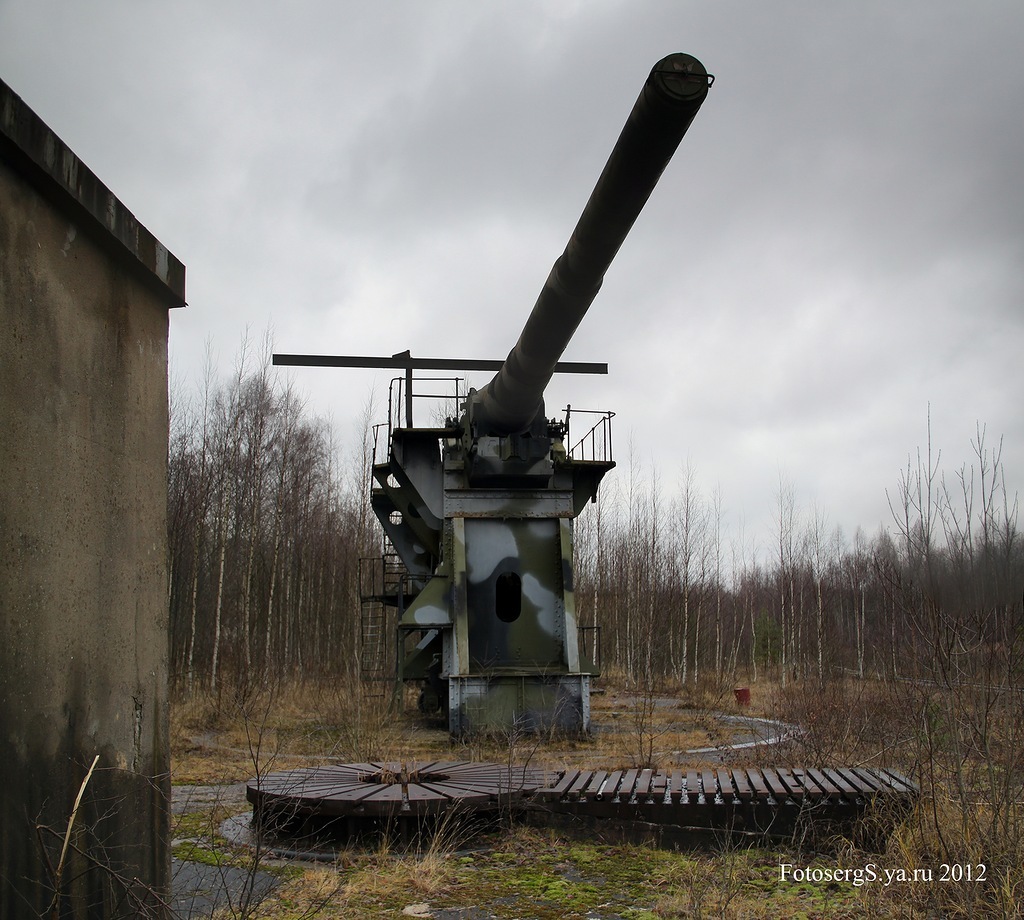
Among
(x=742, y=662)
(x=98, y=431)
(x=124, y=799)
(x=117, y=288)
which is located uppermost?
(x=117, y=288)

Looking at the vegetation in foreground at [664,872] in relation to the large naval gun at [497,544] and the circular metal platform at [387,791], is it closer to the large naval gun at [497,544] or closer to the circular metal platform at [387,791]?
the circular metal platform at [387,791]

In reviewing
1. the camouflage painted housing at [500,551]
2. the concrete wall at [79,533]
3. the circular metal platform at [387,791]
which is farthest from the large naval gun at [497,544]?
the concrete wall at [79,533]

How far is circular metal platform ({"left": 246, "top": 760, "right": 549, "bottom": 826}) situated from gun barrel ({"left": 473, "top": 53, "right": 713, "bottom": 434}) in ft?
13.2

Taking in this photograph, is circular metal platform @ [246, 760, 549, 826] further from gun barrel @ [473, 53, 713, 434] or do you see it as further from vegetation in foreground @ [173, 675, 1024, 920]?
gun barrel @ [473, 53, 713, 434]

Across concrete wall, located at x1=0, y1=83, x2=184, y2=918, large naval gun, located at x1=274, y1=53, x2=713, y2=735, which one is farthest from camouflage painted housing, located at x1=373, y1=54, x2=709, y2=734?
concrete wall, located at x1=0, y1=83, x2=184, y2=918

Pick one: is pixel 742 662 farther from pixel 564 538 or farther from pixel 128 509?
pixel 128 509

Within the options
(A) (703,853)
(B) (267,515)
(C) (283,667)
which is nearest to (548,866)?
(A) (703,853)

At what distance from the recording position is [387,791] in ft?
22.5

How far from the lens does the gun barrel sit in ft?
18.3

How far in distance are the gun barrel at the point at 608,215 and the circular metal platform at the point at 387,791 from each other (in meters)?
4.02

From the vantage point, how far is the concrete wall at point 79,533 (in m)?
3.22

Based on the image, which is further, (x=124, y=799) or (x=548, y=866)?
(x=548, y=866)

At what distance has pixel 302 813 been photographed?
259 inches

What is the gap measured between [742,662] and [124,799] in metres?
35.0
